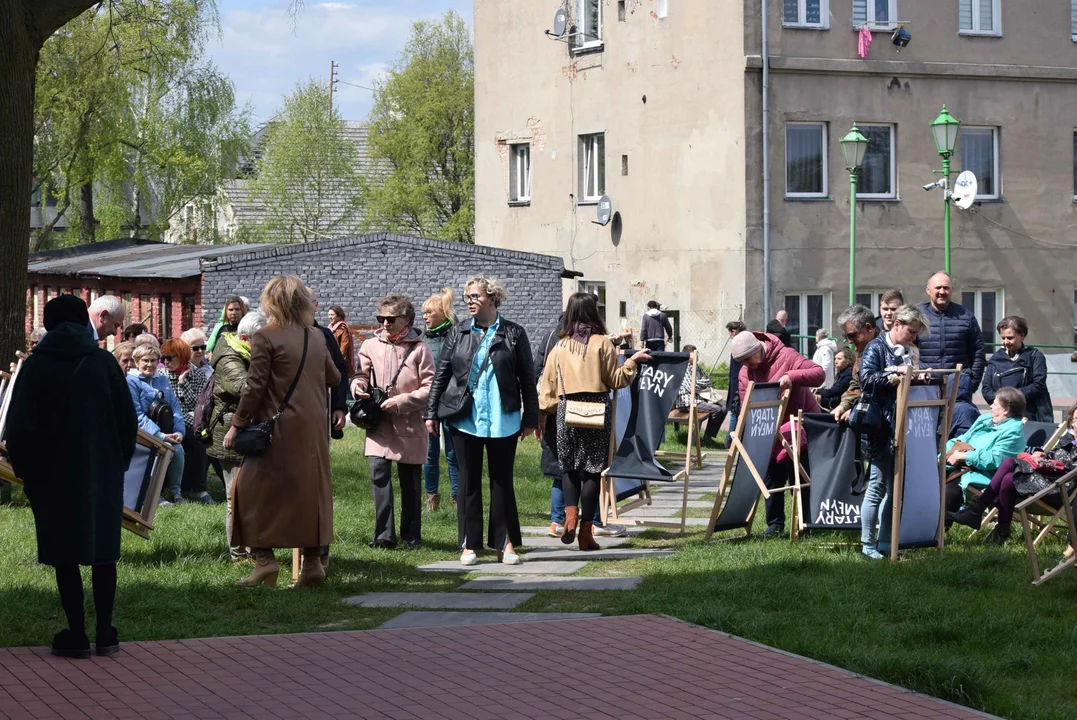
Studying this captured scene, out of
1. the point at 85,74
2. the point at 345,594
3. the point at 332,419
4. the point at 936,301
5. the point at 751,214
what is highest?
the point at 85,74

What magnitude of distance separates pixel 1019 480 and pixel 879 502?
0.97 m

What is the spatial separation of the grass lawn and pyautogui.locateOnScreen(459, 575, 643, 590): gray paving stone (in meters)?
0.17

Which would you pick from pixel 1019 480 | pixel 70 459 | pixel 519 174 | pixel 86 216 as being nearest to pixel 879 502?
pixel 1019 480

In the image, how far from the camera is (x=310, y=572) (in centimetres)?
968

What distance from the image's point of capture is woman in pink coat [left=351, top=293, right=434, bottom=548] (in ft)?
37.1

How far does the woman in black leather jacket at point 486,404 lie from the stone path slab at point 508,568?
0.08 meters

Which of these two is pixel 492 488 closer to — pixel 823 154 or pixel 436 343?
pixel 436 343

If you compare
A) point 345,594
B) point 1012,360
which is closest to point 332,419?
point 345,594

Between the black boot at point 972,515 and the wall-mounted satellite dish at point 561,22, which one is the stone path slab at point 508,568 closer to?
the black boot at point 972,515

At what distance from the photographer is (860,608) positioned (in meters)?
8.58

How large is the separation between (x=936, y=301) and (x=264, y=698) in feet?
23.5

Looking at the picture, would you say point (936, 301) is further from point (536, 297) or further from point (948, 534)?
point (536, 297)

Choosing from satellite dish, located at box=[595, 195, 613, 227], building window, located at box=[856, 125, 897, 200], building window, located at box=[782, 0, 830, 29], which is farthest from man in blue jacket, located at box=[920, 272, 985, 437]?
satellite dish, located at box=[595, 195, 613, 227]

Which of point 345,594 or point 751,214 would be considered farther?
point 751,214
